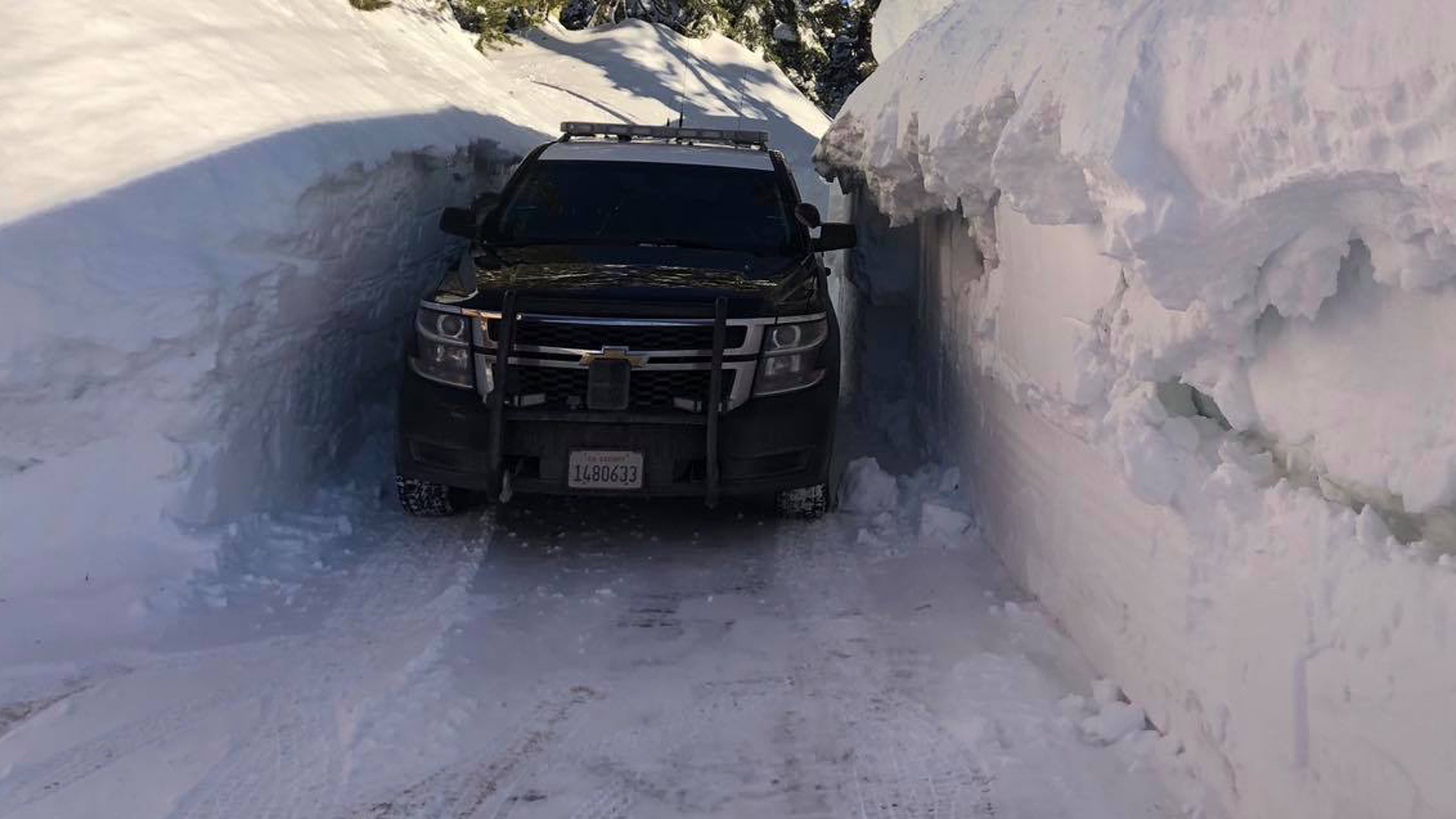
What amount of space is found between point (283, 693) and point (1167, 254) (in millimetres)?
2888

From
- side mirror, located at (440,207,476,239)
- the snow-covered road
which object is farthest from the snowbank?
side mirror, located at (440,207,476,239)

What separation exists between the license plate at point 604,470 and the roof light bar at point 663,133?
9.98 ft

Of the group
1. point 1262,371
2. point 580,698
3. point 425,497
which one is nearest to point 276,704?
point 580,698

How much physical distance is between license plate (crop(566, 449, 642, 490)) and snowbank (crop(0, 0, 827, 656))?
1423 mm

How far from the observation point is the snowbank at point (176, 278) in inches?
169

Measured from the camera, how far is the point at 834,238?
6234 mm

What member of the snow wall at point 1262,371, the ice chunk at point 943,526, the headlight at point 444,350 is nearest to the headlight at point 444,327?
the headlight at point 444,350

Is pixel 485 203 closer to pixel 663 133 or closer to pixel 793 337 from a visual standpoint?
pixel 663 133

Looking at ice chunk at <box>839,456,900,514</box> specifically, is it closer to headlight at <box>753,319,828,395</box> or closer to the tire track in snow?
headlight at <box>753,319,828,395</box>

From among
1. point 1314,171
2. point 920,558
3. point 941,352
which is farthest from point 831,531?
point 1314,171

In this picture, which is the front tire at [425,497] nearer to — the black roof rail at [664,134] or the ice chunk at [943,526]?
the ice chunk at [943,526]

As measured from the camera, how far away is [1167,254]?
256 cm

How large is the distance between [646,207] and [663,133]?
53.6 inches

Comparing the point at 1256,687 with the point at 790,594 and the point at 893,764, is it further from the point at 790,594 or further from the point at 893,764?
the point at 790,594
